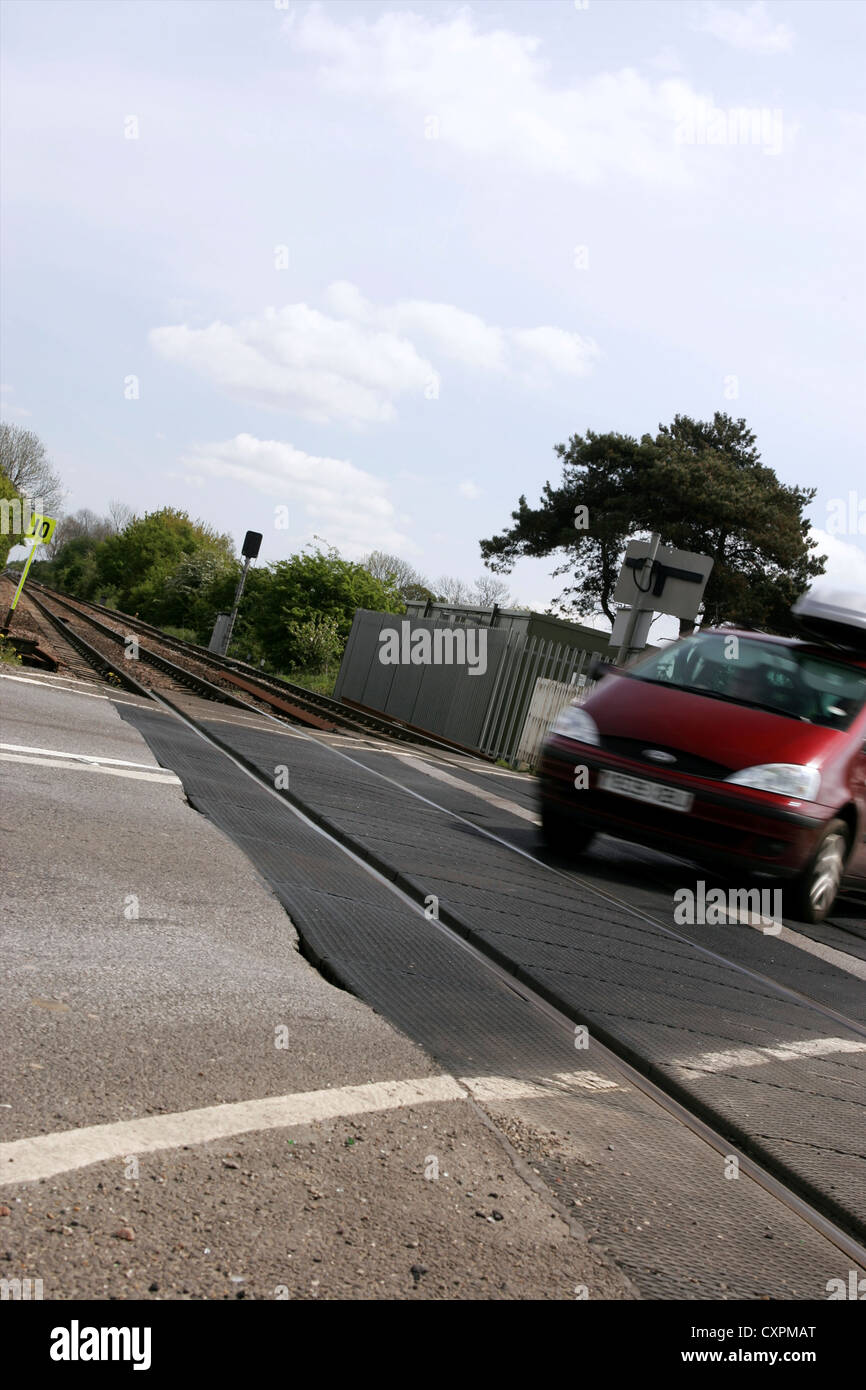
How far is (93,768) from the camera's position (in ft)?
26.4

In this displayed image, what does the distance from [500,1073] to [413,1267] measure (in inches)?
51.2

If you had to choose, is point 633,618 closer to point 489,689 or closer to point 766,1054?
point 489,689

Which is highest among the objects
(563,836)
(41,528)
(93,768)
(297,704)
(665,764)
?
(41,528)

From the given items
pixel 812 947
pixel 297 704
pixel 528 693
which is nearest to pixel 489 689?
pixel 528 693

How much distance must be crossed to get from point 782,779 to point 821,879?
85 centimetres

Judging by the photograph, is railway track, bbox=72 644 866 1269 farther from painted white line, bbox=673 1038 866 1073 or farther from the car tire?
the car tire

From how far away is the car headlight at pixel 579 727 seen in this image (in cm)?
777

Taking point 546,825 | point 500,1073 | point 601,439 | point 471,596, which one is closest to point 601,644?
point 601,439

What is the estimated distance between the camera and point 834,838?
7.54 meters

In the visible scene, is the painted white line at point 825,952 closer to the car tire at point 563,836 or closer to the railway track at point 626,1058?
the railway track at point 626,1058

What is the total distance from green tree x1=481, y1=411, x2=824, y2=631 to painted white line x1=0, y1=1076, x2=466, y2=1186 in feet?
115

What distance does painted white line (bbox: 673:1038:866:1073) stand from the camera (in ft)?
14.2
